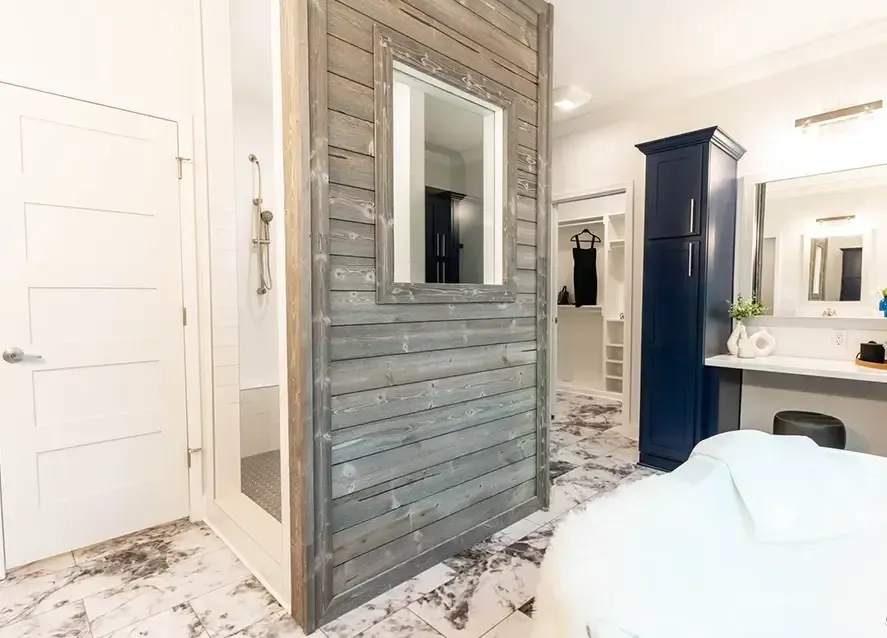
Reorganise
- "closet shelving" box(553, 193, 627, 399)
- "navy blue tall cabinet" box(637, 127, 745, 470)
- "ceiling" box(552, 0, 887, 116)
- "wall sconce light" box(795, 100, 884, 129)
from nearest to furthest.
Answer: "ceiling" box(552, 0, 887, 116)
"wall sconce light" box(795, 100, 884, 129)
"navy blue tall cabinet" box(637, 127, 745, 470)
"closet shelving" box(553, 193, 627, 399)

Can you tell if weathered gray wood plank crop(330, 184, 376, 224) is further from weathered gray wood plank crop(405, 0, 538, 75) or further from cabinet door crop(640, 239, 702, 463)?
cabinet door crop(640, 239, 702, 463)

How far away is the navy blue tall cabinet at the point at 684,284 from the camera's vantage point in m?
2.89

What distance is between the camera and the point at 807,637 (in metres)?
0.84

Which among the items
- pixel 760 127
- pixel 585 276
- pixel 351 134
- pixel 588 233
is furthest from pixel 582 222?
pixel 351 134

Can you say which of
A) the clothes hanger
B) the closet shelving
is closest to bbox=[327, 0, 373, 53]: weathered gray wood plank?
the closet shelving

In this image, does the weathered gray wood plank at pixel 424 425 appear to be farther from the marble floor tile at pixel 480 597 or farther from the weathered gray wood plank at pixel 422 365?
the marble floor tile at pixel 480 597

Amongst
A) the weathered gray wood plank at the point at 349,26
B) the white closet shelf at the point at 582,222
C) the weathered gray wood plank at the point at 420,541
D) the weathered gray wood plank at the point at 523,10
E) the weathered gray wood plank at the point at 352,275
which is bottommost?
the weathered gray wood plank at the point at 420,541

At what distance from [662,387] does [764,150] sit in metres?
1.79

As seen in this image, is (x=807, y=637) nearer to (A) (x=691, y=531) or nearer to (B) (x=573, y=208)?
(A) (x=691, y=531)

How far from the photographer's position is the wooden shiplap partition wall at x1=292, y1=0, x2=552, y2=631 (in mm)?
1603

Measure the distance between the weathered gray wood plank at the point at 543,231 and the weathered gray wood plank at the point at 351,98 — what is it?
1069mm

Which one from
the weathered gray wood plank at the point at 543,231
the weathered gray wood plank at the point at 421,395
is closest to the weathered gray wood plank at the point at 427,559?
the weathered gray wood plank at the point at 543,231

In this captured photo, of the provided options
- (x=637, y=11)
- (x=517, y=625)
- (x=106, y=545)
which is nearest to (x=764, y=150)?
(x=637, y=11)

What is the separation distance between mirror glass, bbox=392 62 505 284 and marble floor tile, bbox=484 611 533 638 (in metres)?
1.35
